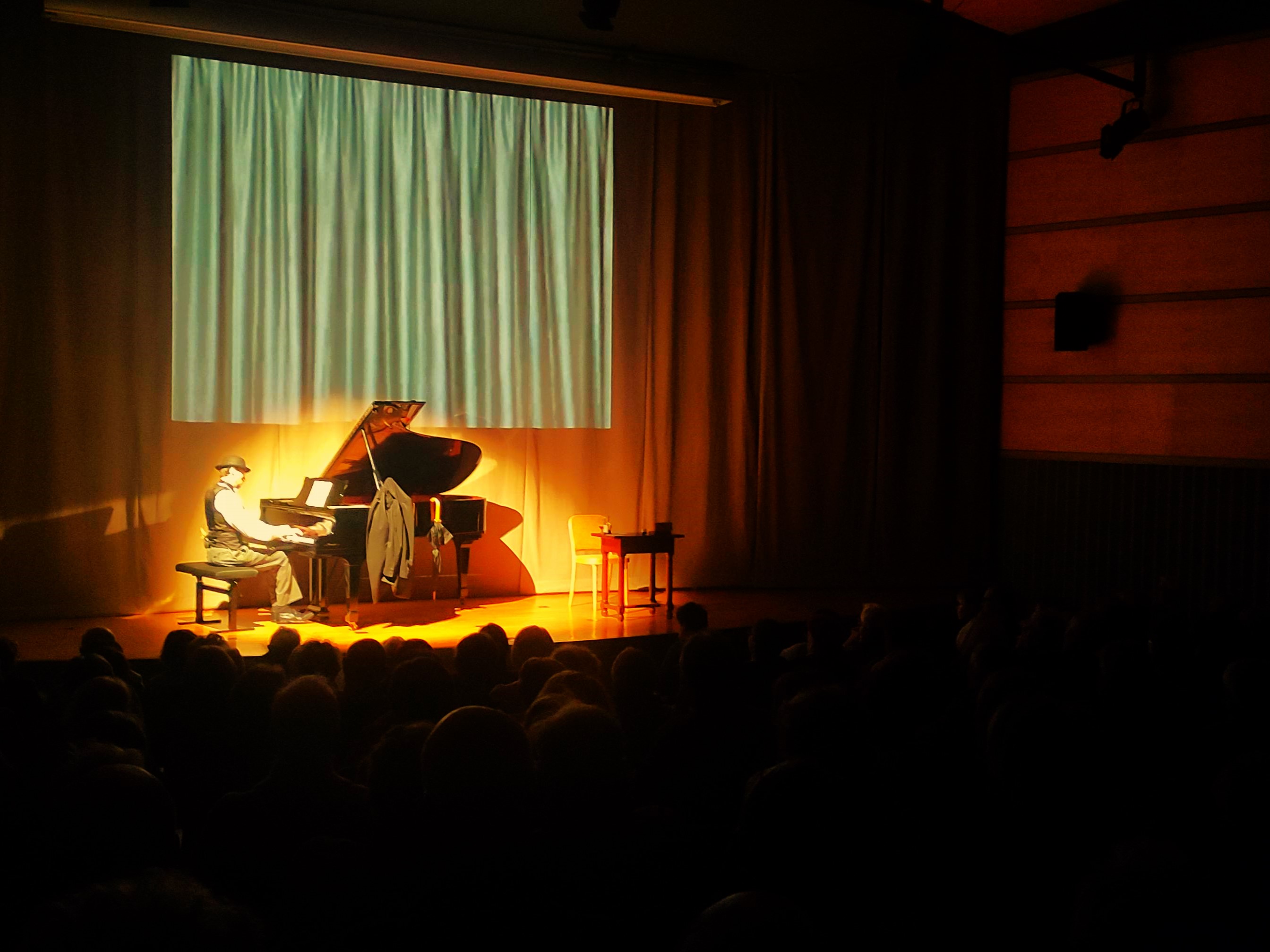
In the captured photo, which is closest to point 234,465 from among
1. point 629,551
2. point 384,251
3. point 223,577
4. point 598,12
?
point 223,577

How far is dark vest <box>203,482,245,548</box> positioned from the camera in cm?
645

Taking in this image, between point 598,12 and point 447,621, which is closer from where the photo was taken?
point 598,12

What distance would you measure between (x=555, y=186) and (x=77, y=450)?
3994mm

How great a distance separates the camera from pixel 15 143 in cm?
670

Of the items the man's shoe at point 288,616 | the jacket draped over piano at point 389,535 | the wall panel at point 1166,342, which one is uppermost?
the wall panel at point 1166,342

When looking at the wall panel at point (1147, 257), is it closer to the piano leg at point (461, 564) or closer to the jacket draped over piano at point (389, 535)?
the piano leg at point (461, 564)

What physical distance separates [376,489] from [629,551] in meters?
1.75

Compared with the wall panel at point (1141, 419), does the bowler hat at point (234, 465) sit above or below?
below

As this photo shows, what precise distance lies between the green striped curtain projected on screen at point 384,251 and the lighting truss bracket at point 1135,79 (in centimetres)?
369

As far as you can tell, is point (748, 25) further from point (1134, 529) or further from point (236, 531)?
point (236, 531)

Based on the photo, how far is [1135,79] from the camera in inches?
297

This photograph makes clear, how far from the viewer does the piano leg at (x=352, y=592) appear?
6.57 m

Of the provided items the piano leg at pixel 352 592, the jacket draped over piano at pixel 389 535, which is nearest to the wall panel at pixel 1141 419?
the jacket draped over piano at pixel 389 535

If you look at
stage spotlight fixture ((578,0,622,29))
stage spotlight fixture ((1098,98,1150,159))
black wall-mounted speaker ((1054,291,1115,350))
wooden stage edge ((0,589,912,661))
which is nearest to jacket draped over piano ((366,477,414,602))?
wooden stage edge ((0,589,912,661))
